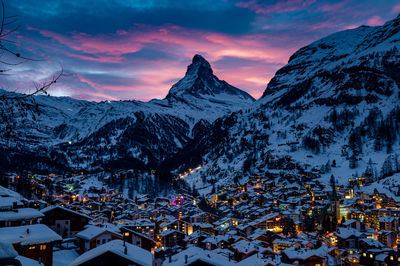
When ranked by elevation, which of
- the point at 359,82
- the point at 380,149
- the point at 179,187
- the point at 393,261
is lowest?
the point at 179,187

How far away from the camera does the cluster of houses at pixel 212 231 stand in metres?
20.4

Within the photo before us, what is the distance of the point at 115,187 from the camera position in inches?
5300

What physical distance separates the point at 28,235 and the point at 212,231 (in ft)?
163

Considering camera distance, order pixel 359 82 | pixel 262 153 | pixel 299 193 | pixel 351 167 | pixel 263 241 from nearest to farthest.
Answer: pixel 263 241, pixel 299 193, pixel 351 167, pixel 262 153, pixel 359 82

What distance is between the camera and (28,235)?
67.2 feet

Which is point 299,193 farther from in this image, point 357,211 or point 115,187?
point 115,187

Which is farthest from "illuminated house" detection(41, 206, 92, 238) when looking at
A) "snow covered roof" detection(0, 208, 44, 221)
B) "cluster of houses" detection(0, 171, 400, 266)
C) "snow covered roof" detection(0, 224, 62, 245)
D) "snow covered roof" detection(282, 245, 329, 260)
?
"snow covered roof" detection(282, 245, 329, 260)

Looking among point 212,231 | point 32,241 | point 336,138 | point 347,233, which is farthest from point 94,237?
point 336,138

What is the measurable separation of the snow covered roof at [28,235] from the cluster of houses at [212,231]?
6 cm

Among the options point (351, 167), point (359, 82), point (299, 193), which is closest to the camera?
point (299, 193)

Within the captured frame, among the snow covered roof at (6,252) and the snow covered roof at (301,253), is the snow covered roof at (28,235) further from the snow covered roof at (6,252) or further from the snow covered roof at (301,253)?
the snow covered roof at (301,253)

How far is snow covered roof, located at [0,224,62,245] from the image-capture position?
64.4ft

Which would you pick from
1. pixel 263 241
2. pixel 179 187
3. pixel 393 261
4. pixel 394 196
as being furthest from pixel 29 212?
pixel 179 187

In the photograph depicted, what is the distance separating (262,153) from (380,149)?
5481 cm
